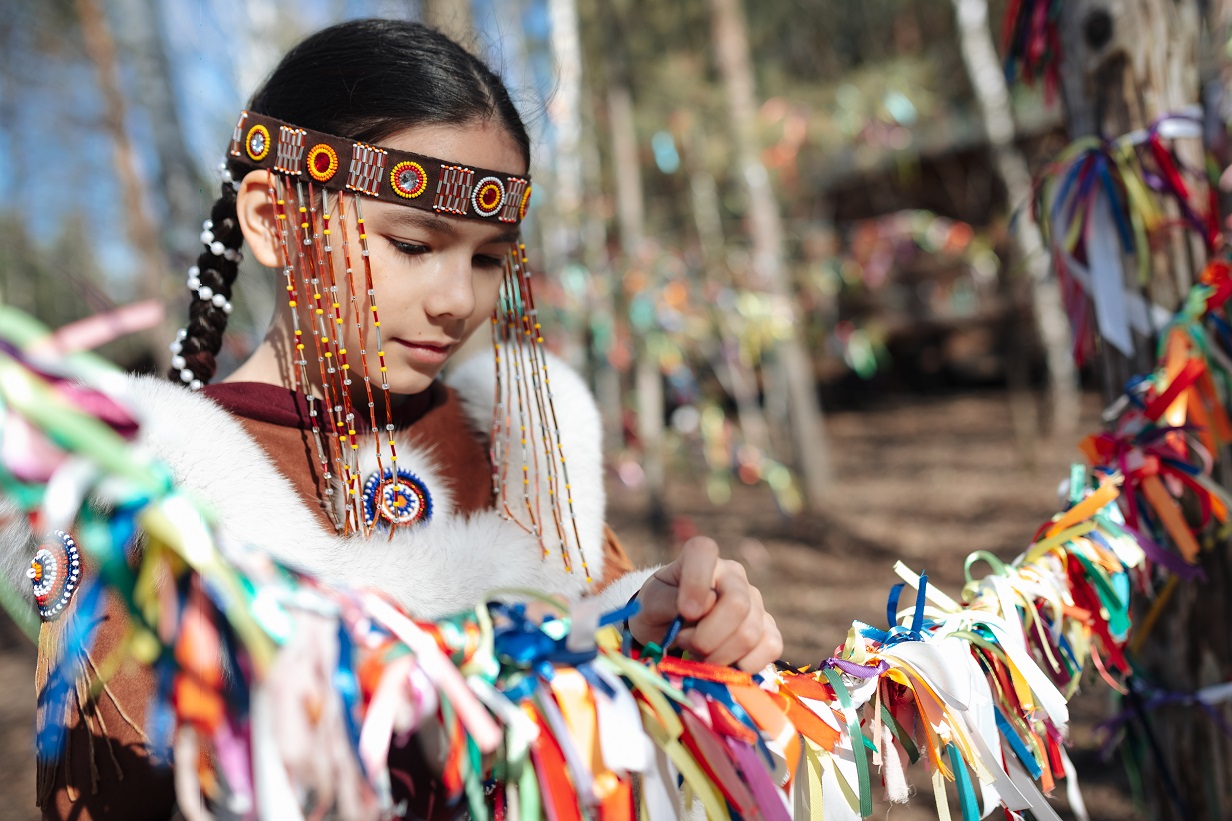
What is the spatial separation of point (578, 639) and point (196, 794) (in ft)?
1.10

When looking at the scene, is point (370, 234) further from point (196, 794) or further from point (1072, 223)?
point (1072, 223)

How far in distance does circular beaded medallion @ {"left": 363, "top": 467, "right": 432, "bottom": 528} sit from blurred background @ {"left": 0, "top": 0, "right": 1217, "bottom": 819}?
2.79 meters

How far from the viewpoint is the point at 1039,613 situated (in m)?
1.41

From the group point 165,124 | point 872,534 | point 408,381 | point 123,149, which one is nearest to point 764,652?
point 408,381

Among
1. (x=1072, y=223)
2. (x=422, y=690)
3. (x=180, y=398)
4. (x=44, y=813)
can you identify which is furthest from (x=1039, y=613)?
(x=44, y=813)

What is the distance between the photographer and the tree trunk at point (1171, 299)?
1.83 metres

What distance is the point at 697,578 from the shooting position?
895 millimetres

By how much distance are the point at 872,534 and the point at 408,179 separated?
6424 millimetres

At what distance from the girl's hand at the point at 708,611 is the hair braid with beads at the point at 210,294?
Result: 3.25ft

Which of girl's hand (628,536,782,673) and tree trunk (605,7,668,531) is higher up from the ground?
tree trunk (605,7,668,531)

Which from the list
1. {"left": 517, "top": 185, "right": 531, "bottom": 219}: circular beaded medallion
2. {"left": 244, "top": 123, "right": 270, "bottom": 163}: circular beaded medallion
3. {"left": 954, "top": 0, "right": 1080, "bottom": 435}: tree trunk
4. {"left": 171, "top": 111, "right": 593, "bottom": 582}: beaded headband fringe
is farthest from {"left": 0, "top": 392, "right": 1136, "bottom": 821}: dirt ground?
{"left": 244, "top": 123, "right": 270, "bottom": 163}: circular beaded medallion

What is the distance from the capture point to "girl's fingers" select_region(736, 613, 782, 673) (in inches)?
37.7

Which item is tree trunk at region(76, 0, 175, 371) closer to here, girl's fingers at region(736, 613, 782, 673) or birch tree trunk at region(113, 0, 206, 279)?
birch tree trunk at region(113, 0, 206, 279)

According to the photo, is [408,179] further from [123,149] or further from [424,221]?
[123,149]
